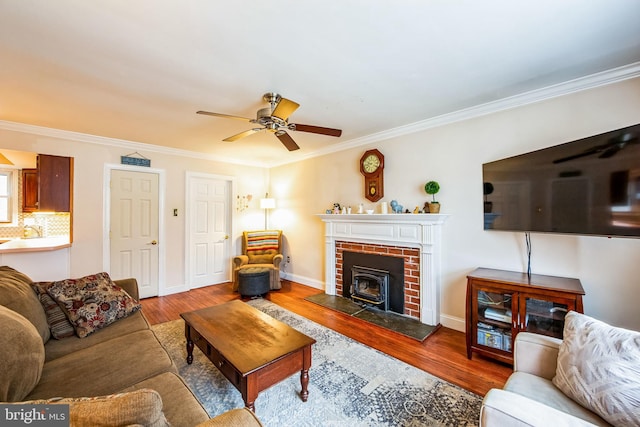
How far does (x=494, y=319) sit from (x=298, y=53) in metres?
2.69

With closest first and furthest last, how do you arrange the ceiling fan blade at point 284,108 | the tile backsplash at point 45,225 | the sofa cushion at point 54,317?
the sofa cushion at point 54,317, the ceiling fan blade at point 284,108, the tile backsplash at point 45,225

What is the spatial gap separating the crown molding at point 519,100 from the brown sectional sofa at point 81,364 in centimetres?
319

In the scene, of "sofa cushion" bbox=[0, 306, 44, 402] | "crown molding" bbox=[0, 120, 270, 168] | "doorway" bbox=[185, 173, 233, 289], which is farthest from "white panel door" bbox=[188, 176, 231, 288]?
"sofa cushion" bbox=[0, 306, 44, 402]

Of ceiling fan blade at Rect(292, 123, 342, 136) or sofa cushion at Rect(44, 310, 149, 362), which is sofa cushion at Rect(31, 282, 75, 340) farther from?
ceiling fan blade at Rect(292, 123, 342, 136)

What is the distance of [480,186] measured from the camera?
9.10 feet

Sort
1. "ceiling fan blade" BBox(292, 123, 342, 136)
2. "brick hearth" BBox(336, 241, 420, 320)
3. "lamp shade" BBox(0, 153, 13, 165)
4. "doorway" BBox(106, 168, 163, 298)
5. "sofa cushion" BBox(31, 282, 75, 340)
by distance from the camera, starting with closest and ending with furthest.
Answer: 1. "sofa cushion" BBox(31, 282, 75, 340)
2. "ceiling fan blade" BBox(292, 123, 342, 136)
3. "brick hearth" BBox(336, 241, 420, 320)
4. "lamp shade" BBox(0, 153, 13, 165)
5. "doorway" BBox(106, 168, 163, 298)

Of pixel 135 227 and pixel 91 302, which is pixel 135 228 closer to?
pixel 135 227

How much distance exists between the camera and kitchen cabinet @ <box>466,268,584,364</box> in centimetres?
203

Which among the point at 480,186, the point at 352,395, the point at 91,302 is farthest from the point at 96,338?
the point at 480,186

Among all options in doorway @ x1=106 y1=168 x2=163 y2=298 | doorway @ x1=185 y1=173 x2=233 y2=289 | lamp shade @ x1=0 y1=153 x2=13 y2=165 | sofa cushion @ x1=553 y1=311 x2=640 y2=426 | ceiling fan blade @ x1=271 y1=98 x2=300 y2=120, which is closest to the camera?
sofa cushion @ x1=553 y1=311 x2=640 y2=426

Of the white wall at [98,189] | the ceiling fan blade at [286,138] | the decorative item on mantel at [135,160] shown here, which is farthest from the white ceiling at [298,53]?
the decorative item on mantel at [135,160]

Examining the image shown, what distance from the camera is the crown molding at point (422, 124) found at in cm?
214

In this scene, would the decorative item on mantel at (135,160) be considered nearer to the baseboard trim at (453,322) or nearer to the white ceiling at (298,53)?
the white ceiling at (298,53)

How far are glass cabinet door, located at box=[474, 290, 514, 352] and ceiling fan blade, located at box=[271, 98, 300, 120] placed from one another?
7.46 feet
